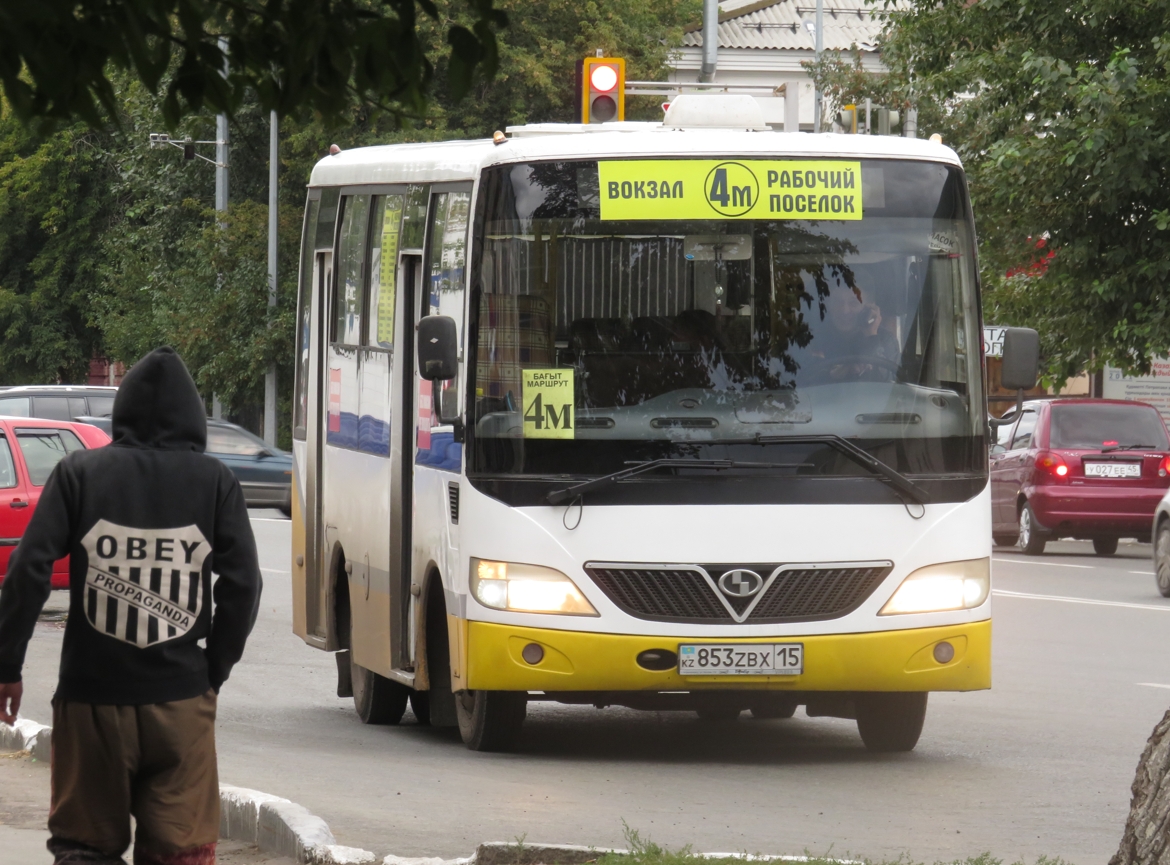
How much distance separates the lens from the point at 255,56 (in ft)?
13.3

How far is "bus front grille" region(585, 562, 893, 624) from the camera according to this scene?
9.42 meters

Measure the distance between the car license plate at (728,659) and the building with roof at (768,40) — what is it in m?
45.4

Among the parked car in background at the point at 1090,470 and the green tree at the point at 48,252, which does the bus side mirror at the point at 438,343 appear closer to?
the parked car in background at the point at 1090,470

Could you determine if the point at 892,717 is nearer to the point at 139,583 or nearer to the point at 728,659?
the point at 728,659

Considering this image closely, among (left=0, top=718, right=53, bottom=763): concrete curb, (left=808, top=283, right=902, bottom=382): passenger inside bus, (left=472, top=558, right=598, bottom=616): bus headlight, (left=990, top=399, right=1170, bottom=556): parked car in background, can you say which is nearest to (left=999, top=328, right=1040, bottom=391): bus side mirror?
(left=808, top=283, right=902, bottom=382): passenger inside bus

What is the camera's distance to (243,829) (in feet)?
25.4

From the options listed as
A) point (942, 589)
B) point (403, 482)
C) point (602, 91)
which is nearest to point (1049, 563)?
point (602, 91)

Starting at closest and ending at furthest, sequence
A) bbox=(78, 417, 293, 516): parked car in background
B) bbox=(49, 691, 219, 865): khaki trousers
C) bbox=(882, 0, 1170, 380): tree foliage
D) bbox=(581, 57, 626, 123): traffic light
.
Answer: bbox=(49, 691, 219, 865): khaki trousers, bbox=(581, 57, 626, 123): traffic light, bbox=(882, 0, 1170, 380): tree foliage, bbox=(78, 417, 293, 516): parked car in background

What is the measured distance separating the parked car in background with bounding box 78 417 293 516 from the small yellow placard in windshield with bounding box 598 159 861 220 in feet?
78.2

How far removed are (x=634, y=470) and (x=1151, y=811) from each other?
4.00 metres

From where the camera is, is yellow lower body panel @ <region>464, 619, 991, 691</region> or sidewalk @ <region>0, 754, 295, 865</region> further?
yellow lower body panel @ <region>464, 619, 991, 691</region>

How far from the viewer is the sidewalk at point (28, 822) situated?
7402 mm

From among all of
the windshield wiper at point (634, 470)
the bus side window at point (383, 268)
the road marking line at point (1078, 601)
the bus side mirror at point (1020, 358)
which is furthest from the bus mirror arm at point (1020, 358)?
the road marking line at point (1078, 601)

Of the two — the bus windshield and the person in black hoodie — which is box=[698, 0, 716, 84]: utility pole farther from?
the person in black hoodie
